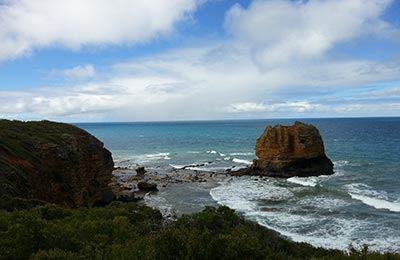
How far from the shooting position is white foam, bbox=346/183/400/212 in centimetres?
3042

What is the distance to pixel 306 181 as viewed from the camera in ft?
147

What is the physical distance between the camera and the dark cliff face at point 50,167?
19612 mm

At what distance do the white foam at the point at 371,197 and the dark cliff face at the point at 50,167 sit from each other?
81.9 feet

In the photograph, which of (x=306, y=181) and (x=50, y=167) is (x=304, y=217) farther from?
(x=50, y=167)

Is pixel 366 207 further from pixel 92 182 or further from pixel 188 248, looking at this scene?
pixel 188 248

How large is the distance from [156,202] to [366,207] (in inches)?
818

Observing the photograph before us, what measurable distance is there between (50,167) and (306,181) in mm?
32639

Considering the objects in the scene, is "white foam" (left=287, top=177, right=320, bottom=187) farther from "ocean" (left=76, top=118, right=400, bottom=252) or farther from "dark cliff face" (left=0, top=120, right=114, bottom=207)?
"dark cliff face" (left=0, top=120, right=114, bottom=207)

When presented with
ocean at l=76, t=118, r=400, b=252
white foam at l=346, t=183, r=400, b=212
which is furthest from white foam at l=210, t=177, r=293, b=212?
white foam at l=346, t=183, r=400, b=212

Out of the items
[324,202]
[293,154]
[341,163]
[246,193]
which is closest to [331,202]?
[324,202]

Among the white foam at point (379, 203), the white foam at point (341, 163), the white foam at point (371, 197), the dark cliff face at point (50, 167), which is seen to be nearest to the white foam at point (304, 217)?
the white foam at point (371, 197)

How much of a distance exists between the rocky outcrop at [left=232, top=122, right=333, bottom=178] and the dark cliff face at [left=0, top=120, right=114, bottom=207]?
89.1 ft

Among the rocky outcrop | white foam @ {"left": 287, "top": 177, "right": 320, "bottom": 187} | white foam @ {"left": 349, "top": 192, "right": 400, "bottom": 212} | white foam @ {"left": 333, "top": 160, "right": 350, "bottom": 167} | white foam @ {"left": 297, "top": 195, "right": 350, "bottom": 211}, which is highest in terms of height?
the rocky outcrop

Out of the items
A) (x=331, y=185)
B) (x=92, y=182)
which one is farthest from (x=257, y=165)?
(x=92, y=182)
